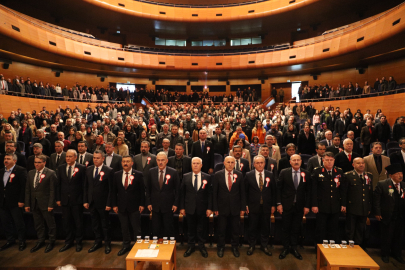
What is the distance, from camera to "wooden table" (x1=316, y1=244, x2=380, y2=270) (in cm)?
230

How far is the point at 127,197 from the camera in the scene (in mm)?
3070

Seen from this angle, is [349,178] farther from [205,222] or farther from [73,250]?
[73,250]

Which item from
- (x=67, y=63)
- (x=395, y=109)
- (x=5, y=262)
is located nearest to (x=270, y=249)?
(x=5, y=262)

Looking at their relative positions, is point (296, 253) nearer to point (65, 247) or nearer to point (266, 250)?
point (266, 250)

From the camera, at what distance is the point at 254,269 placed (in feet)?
9.27

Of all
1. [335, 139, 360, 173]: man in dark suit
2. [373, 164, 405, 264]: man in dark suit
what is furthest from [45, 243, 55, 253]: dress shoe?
[335, 139, 360, 173]: man in dark suit

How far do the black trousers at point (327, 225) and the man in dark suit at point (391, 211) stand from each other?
498 mm

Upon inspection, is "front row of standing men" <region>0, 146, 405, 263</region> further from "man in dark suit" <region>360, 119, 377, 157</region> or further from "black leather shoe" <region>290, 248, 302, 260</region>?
"man in dark suit" <region>360, 119, 377, 157</region>

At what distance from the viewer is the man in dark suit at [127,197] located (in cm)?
308

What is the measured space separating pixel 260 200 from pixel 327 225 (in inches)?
37.7

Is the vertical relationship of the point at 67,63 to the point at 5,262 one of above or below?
above

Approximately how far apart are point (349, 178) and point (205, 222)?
1.99 m

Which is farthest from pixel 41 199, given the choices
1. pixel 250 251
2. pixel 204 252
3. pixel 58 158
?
pixel 250 251

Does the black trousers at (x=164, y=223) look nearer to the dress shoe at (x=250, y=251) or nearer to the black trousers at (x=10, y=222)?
the dress shoe at (x=250, y=251)
